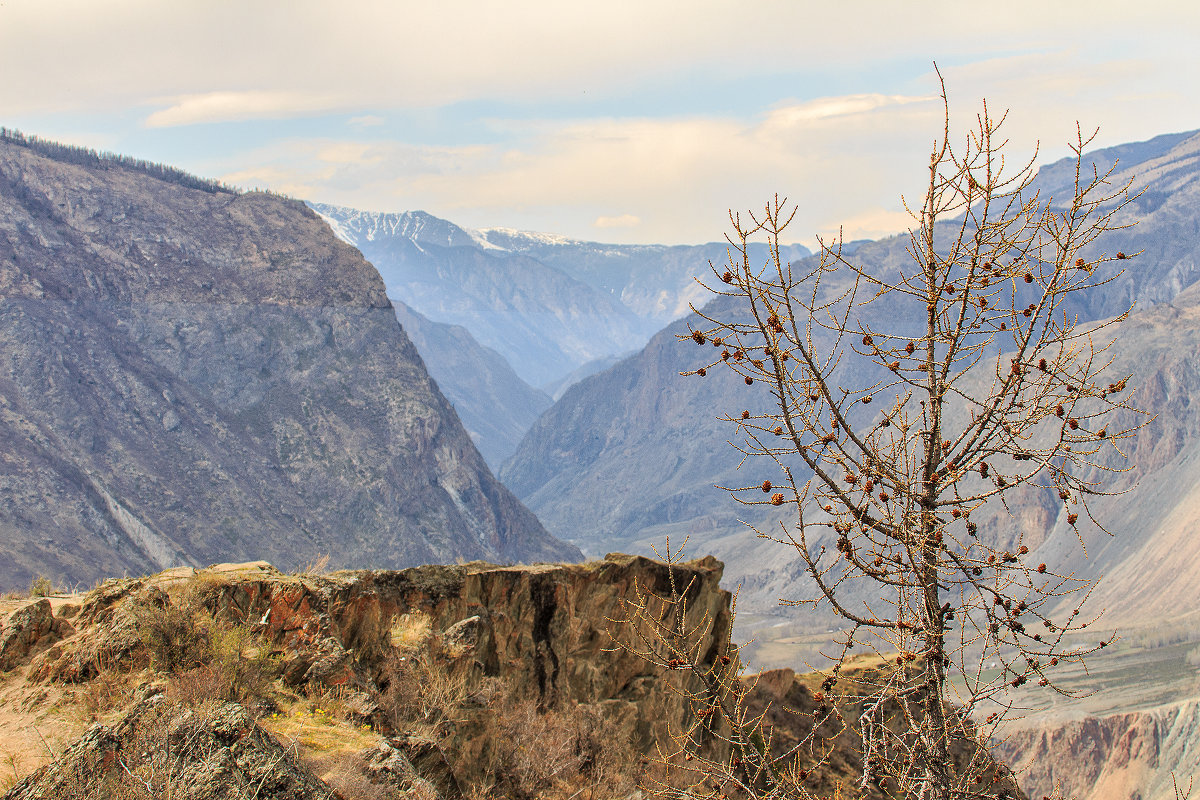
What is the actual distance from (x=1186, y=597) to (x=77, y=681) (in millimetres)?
94711

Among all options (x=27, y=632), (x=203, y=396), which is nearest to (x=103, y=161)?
(x=203, y=396)

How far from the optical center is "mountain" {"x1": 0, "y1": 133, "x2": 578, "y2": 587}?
6538 cm

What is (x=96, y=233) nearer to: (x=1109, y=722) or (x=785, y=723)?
(x=785, y=723)

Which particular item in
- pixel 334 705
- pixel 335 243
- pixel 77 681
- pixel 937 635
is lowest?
pixel 334 705

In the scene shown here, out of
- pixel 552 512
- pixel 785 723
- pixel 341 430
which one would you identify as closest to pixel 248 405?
pixel 341 430

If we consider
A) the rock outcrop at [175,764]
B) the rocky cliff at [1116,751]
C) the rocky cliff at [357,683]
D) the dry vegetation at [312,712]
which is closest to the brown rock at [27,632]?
the rocky cliff at [357,683]

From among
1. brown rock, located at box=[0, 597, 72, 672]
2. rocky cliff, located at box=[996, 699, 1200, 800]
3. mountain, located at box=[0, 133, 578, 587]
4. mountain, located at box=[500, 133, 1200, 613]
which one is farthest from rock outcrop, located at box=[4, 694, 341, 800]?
mountain, located at box=[500, 133, 1200, 613]

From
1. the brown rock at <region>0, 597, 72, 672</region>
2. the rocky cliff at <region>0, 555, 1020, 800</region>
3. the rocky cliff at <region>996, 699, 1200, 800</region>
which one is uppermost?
the brown rock at <region>0, 597, 72, 672</region>

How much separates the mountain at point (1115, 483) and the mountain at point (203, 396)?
2924cm

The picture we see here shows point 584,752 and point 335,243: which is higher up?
point 335,243

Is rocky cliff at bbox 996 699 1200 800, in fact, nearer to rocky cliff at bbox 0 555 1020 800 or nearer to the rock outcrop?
rocky cliff at bbox 0 555 1020 800

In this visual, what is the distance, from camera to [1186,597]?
84812 mm

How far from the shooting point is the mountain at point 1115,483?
3984 inches

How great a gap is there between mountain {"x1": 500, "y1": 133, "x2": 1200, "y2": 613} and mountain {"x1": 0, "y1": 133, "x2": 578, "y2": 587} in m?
29.2
